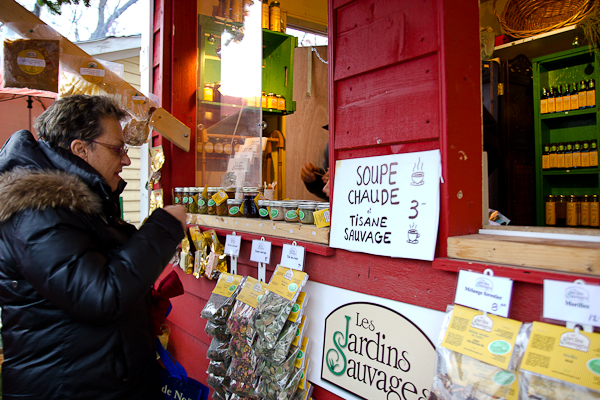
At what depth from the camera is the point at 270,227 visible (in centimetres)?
164

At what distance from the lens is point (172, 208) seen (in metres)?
1.17

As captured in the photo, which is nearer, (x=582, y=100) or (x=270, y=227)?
(x=270, y=227)

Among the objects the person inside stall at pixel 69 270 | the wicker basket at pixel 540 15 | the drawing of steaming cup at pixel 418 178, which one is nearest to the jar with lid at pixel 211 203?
the person inside stall at pixel 69 270

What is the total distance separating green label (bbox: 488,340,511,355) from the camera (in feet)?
2.71

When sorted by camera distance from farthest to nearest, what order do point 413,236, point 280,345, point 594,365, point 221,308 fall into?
point 221,308 < point 280,345 < point 413,236 < point 594,365

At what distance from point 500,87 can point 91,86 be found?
3475 mm

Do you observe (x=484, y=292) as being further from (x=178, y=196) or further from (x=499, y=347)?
(x=178, y=196)

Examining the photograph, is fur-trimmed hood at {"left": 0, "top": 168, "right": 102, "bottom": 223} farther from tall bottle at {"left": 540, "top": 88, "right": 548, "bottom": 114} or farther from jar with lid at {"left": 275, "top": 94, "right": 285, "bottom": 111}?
tall bottle at {"left": 540, "top": 88, "right": 548, "bottom": 114}

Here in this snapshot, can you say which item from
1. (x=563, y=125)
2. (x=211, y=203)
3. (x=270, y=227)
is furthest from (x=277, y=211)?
(x=563, y=125)

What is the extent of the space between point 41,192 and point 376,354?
1.10 metres

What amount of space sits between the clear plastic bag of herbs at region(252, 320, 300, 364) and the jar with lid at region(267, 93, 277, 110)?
2675 millimetres

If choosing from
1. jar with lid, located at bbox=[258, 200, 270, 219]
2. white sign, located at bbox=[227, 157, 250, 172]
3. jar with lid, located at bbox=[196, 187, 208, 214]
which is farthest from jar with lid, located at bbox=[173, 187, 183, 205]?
jar with lid, located at bbox=[258, 200, 270, 219]

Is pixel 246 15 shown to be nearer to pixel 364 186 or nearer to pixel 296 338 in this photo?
pixel 364 186

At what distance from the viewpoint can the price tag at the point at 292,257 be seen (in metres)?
1.44
